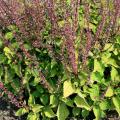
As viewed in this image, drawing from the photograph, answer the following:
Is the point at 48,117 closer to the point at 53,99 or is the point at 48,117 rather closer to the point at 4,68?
the point at 53,99

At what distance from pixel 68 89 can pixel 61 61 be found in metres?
0.34

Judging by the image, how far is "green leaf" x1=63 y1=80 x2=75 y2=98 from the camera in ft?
12.5

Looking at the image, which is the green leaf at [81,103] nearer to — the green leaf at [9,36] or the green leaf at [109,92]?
the green leaf at [109,92]

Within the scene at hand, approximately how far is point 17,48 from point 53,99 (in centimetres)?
81

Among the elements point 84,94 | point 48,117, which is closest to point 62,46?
point 84,94

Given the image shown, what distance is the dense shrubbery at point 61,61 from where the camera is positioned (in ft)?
12.6

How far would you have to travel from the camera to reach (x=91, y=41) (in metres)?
3.85

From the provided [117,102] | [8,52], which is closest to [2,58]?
[8,52]

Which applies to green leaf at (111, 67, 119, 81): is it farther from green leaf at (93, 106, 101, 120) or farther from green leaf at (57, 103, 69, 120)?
green leaf at (57, 103, 69, 120)

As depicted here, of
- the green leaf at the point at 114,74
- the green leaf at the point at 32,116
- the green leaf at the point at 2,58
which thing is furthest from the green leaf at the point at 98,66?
the green leaf at the point at 2,58

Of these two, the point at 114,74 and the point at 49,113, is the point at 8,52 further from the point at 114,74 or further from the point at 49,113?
the point at 114,74

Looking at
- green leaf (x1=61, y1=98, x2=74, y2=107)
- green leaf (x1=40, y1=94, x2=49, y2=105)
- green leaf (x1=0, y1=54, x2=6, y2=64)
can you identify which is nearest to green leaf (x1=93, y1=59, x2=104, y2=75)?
green leaf (x1=61, y1=98, x2=74, y2=107)

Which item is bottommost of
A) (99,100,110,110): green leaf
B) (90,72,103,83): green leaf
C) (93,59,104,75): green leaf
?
(99,100,110,110): green leaf

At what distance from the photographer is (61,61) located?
12.3 feet
